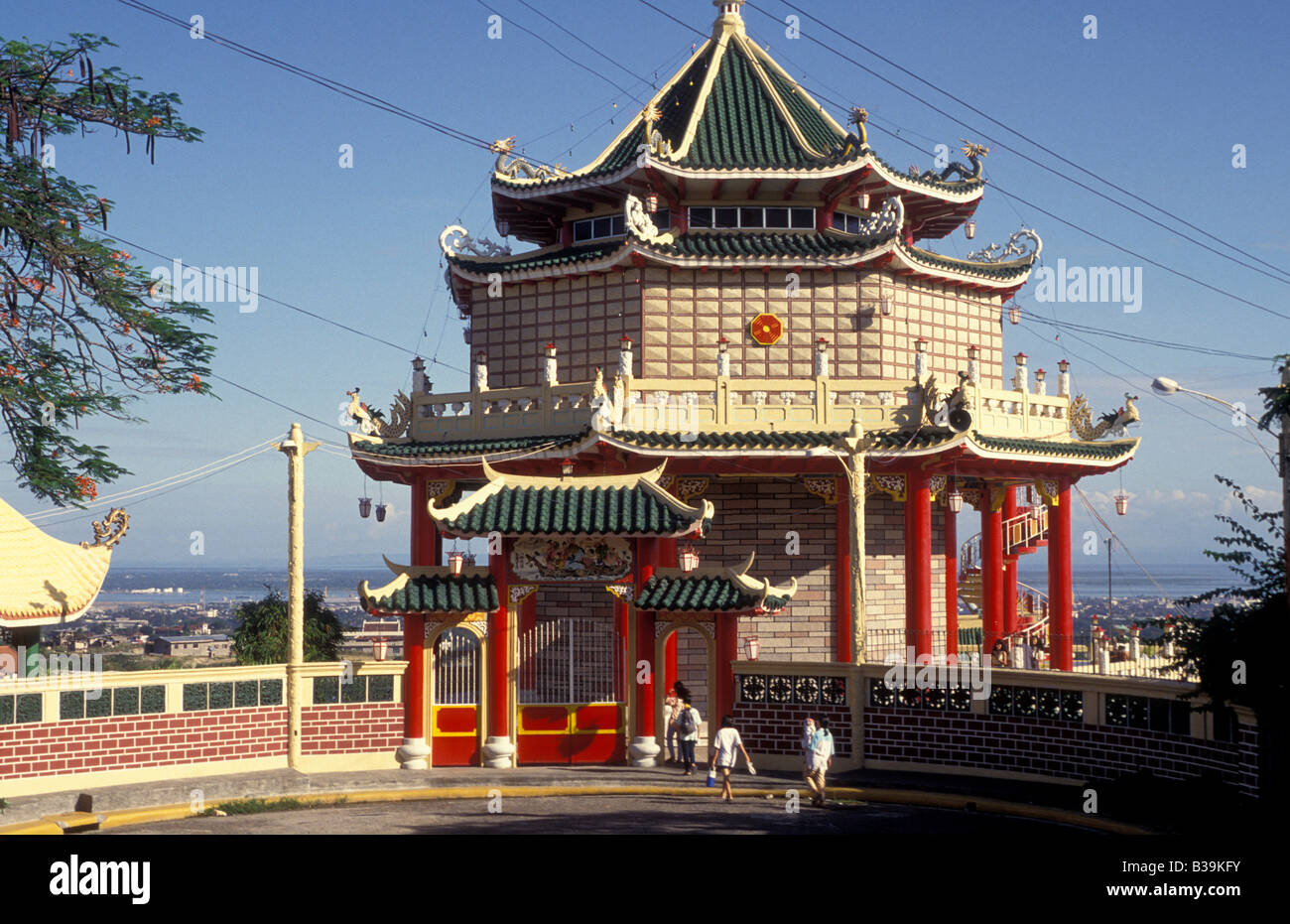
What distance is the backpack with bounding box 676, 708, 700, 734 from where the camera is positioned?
26.1 meters

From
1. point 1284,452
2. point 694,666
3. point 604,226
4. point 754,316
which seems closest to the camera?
point 1284,452

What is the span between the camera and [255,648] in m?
36.0

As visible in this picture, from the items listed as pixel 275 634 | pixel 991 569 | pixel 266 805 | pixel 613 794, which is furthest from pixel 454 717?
pixel 991 569

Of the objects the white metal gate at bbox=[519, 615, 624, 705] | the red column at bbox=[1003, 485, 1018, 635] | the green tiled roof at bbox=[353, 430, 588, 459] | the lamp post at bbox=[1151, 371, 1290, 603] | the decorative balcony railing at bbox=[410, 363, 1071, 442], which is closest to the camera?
the lamp post at bbox=[1151, 371, 1290, 603]

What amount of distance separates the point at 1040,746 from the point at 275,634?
20.8m

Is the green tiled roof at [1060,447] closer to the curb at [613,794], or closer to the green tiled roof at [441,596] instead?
the curb at [613,794]

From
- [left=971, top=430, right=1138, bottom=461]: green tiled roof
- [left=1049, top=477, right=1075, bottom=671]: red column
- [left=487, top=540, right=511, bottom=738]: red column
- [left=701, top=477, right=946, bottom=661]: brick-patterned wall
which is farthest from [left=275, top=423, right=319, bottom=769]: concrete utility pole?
[left=1049, top=477, right=1075, bottom=671]: red column

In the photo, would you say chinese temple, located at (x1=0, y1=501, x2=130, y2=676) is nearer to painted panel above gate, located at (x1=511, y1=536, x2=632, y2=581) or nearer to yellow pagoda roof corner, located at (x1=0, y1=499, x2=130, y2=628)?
yellow pagoda roof corner, located at (x1=0, y1=499, x2=130, y2=628)

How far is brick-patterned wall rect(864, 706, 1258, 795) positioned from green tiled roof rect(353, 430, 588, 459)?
31.7 ft

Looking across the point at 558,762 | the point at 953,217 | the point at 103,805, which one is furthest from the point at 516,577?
the point at 953,217

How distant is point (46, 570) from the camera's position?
29.3 meters

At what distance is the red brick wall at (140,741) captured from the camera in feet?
76.3

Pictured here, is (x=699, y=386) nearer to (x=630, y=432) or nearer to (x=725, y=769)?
(x=630, y=432)

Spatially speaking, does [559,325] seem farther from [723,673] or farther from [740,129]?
[723,673]
